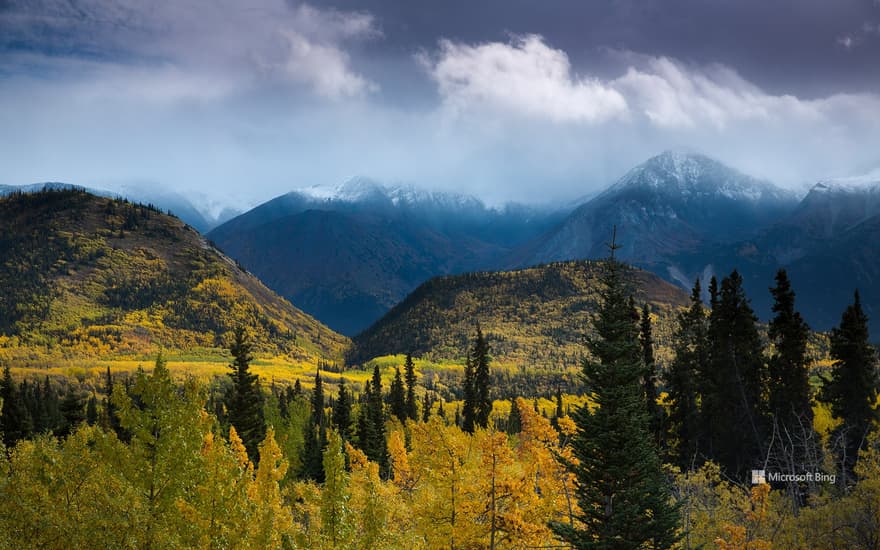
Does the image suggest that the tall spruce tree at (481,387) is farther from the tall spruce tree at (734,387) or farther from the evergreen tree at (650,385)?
the tall spruce tree at (734,387)

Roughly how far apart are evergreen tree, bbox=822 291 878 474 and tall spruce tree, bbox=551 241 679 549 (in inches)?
1415

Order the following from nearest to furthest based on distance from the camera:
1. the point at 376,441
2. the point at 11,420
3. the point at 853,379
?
the point at 853,379
the point at 11,420
the point at 376,441

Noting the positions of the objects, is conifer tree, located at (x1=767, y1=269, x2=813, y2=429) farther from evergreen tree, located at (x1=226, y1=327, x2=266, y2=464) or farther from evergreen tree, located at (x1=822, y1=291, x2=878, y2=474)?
evergreen tree, located at (x1=226, y1=327, x2=266, y2=464)

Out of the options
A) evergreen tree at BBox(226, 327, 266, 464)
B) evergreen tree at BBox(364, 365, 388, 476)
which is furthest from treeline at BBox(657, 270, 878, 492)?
evergreen tree at BBox(226, 327, 266, 464)

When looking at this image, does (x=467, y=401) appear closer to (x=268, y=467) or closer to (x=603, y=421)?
(x=268, y=467)

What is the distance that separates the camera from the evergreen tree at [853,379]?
53125 mm

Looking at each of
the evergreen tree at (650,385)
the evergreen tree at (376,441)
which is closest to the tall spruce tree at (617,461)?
the evergreen tree at (650,385)

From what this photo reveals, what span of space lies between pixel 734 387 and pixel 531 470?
110 ft

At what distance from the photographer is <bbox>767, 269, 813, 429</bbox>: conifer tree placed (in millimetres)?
54406

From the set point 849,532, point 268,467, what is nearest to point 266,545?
point 268,467

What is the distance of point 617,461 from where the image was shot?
26.8m

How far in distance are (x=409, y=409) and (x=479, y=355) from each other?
1491 inches

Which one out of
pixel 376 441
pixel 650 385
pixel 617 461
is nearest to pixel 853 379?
pixel 650 385

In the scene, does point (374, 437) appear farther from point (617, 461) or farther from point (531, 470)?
point (617, 461)
